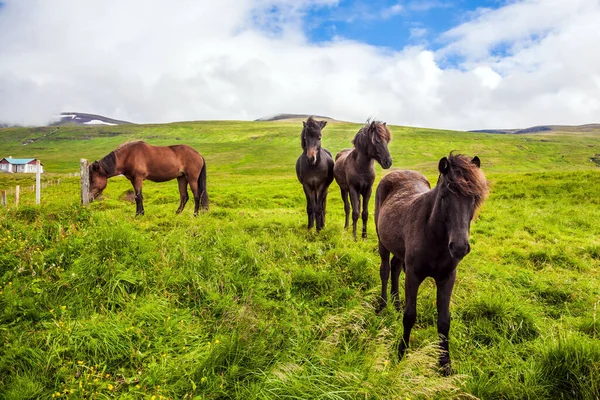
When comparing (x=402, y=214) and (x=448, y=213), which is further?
(x=402, y=214)

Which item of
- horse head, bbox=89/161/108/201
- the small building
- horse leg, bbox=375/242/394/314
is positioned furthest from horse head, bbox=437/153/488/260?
the small building

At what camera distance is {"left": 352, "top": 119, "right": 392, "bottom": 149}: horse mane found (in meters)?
7.89

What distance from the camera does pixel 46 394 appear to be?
2979mm

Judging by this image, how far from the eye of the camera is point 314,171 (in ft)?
31.1

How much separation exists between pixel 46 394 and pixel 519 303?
19.8ft

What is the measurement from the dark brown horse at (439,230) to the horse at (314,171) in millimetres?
4191

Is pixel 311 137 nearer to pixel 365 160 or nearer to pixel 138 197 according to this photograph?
pixel 365 160

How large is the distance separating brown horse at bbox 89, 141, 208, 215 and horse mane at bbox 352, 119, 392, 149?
5.92 m

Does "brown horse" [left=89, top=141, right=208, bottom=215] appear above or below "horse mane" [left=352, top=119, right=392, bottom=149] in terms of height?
below

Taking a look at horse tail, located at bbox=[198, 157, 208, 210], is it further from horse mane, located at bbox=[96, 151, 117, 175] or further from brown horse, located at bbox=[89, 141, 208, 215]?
horse mane, located at bbox=[96, 151, 117, 175]

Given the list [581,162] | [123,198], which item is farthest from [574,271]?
[581,162]

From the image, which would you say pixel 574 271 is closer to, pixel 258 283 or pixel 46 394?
pixel 258 283

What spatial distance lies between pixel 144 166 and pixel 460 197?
10142 mm

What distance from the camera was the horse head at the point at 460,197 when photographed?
3.25 meters
